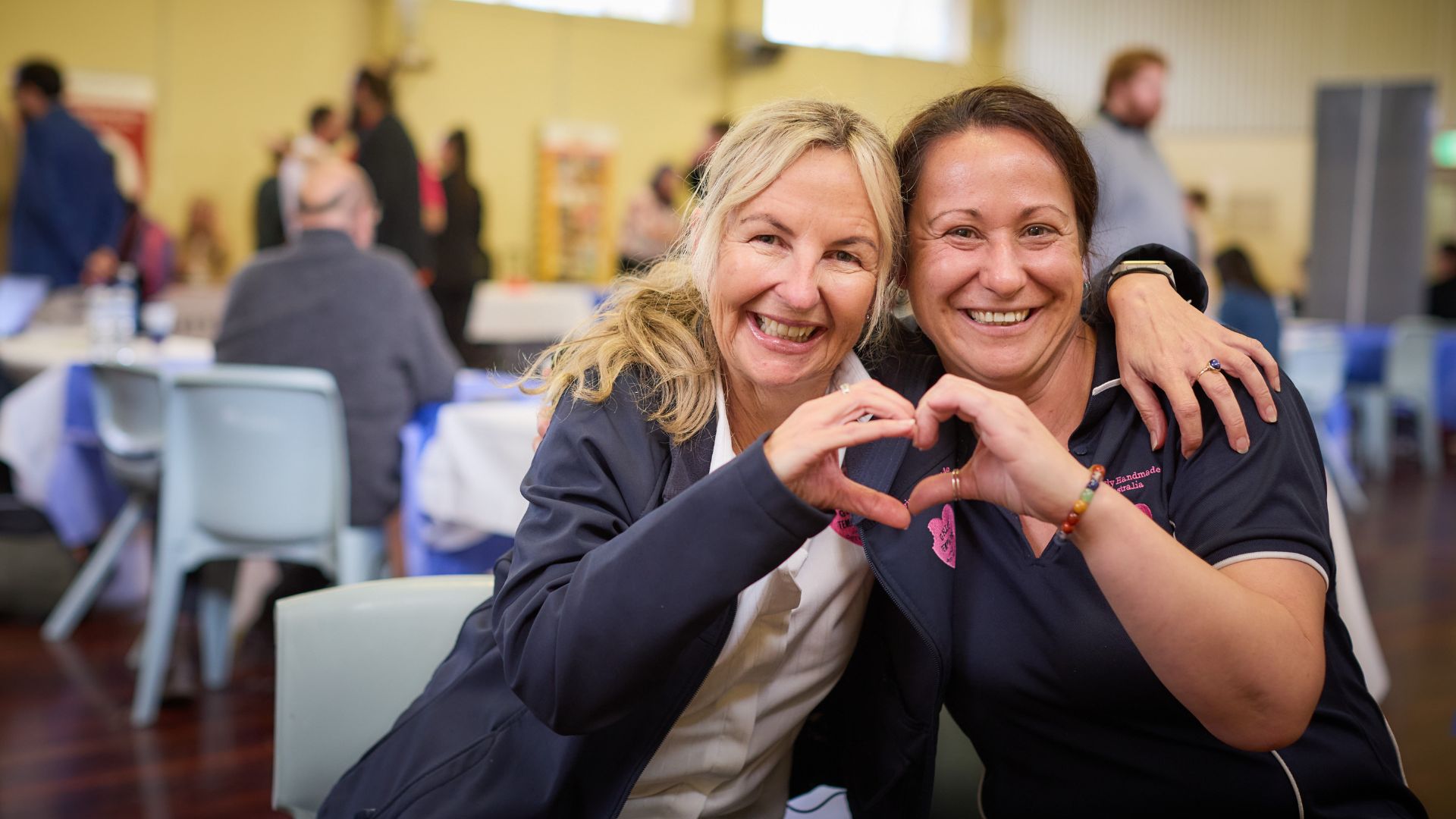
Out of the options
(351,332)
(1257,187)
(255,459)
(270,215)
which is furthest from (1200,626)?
(1257,187)

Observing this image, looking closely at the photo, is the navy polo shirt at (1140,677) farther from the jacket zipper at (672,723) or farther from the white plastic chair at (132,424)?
the white plastic chair at (132,424)

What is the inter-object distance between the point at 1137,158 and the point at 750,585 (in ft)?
10.8

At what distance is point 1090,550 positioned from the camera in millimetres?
1014

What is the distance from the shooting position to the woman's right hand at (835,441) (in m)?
0.97

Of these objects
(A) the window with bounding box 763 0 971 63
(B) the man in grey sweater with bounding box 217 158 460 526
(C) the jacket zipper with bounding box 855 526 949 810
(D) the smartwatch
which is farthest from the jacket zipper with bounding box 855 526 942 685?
(A) the window with bounding box 763 0 971 63

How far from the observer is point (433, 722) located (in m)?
1.26

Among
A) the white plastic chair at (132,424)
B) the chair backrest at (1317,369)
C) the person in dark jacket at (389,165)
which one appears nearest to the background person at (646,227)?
the person in dark jacket at (389,165)

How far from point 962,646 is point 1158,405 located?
1.11 ft

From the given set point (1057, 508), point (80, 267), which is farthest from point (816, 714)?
point (80, 267)

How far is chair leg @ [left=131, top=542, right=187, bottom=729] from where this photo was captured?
3.05 meters

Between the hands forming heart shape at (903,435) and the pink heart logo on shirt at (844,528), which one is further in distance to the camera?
the pink heart logo on shirt at (844,528)

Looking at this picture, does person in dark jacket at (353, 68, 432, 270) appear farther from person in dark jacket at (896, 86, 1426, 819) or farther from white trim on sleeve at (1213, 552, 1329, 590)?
white trim on sleeve at (1213, 552, 1329, 590)

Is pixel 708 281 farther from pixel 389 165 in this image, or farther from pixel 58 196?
pixel 58 196

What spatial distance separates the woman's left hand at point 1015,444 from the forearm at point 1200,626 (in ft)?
0.11
